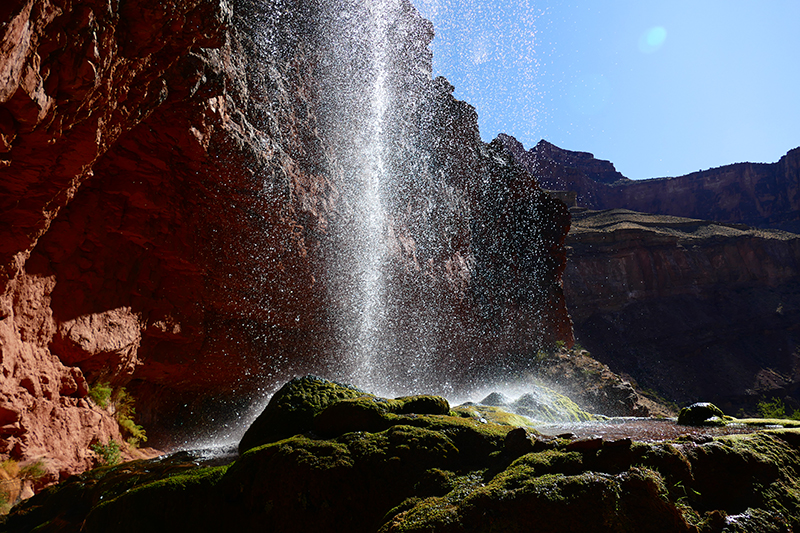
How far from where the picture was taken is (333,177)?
12703 mm

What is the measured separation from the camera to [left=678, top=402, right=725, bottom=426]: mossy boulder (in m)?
7.24

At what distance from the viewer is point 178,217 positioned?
28.3ft

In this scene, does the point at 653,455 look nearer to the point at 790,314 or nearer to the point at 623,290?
the point at 623,290

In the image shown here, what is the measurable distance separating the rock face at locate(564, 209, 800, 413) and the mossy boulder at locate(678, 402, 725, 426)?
3891cm

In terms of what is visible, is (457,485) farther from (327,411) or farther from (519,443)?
(327,411)

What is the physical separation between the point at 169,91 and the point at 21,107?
3.94 metres

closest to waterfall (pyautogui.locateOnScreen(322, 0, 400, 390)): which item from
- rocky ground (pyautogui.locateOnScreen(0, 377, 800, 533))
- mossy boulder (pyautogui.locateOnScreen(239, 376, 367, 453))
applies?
mossy boulder (pyautogui.locateOnScreen(239, 376, 367, 453))

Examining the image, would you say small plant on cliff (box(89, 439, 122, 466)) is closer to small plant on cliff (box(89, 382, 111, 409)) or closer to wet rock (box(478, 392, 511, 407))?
small plant on cliff (box(89, 382, 111, 409))

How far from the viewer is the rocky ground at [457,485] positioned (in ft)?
7.49

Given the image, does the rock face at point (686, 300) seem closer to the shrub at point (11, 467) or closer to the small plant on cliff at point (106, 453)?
the small plant on cliff at point (106, 453)

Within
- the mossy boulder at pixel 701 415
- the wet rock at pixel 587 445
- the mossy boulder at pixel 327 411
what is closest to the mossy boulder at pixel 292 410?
the mossy boulder at pixel 327 411

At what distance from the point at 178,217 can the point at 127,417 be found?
Result: 14.0 ft

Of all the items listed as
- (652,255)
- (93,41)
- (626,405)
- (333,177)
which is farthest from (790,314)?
(93,41)

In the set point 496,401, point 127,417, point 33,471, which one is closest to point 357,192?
point 496,401
